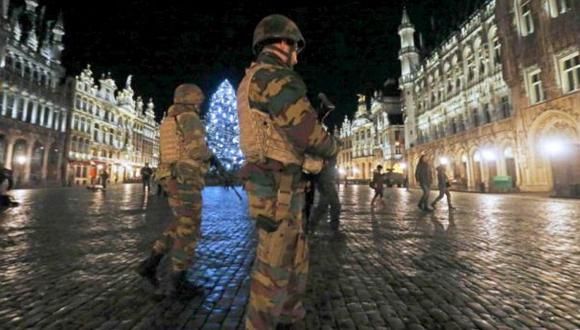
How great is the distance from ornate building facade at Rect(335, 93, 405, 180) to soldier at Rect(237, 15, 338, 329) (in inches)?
1770

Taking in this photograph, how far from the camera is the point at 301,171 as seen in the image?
2072mm

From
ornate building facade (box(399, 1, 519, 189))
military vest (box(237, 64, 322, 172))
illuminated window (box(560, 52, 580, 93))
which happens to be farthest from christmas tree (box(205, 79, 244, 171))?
military vest (box(237, 64, 322, 172))

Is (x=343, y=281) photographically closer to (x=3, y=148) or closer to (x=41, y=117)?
(x=3, y=148)

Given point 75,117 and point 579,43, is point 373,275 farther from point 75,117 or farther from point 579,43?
point 75,117

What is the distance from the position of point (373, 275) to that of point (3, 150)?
39.8m

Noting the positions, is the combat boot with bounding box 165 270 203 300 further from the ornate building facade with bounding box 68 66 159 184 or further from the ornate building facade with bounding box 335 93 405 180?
the ornate building facade with bounding box 335 93 405 180

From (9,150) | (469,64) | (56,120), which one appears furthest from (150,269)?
(56,120)

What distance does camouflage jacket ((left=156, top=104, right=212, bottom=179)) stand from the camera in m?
3.31

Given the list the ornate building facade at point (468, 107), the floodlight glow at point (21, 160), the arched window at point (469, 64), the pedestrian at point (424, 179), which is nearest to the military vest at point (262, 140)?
the pedestrian at point (424, 179)

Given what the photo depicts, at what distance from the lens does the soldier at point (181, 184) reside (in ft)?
10.3

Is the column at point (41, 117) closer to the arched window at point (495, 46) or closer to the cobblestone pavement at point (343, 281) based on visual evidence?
the cobblestone pavement at point (343, 281)

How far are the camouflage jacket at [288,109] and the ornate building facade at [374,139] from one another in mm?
44970

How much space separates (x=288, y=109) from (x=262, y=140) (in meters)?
0.24

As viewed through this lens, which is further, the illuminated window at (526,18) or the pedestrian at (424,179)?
the illuminated window at (526,18)
